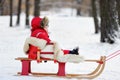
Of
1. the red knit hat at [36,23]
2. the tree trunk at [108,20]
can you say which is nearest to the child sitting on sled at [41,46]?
the red knit hat at [36,23]

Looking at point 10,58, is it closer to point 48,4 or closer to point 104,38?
point 104,38

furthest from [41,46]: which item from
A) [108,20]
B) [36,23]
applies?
[108,20]

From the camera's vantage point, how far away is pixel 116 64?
43.6 feet

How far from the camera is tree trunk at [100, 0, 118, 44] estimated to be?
18.4m

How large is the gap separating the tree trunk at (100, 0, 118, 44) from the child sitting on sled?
26.9 feet

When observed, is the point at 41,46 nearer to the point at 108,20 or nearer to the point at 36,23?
the point at 36,23

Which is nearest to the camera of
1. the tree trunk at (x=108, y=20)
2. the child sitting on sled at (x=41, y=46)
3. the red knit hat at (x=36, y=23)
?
the child sitting on sled at (x=41, y=46)

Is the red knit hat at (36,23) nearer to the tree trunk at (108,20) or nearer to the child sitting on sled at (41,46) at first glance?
the child sitting on sled at (41,46)

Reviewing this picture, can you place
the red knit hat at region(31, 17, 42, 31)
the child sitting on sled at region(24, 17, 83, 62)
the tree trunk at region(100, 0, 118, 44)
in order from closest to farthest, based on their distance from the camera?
the child sitting on sled at region(24, 17, 83, 62), the red knit hat at region(31, 17, 42, 31), the tree trunk at region(100, 0, 118, 44)

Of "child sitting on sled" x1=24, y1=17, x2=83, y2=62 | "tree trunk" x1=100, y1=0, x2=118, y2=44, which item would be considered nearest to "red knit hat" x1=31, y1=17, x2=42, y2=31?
"child sitting on sled" x1=24, y1=17, x2=83, y2=62

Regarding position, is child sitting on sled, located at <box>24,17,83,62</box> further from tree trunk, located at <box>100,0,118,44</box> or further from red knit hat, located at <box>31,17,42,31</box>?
tree trunk, located at <box>100,0,118,44</box>

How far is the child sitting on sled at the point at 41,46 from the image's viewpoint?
10.2m

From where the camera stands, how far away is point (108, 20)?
18625 mm

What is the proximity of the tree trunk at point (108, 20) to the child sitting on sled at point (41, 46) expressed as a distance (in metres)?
8.21
